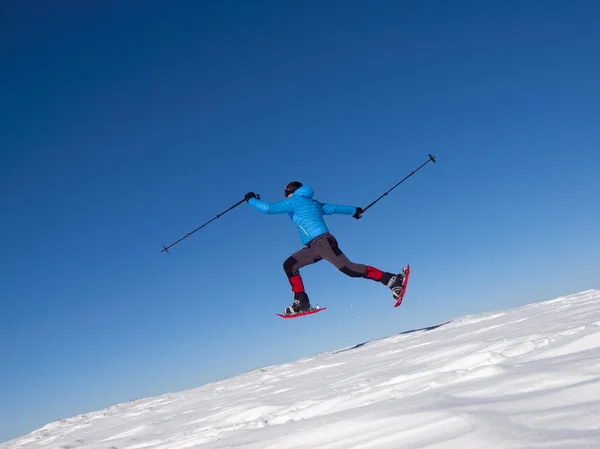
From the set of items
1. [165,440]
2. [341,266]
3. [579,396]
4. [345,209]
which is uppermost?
[345,209]

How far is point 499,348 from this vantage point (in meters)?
3.56

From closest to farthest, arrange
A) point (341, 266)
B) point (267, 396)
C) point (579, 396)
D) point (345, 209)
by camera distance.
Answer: point (579, 396)
point (267, 396)
point (341, 266)
point (345, 209)

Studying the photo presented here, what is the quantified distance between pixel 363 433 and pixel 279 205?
6.86 metres

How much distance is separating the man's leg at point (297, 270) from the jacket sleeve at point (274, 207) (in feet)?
2.69

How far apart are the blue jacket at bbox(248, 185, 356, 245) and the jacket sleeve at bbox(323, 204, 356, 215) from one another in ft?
0.83

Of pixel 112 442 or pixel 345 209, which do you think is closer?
pixel 112 442

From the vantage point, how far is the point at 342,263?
8688mm

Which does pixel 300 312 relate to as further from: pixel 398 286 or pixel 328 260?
pixel 398 286

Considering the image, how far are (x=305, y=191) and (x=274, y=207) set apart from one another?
667mm

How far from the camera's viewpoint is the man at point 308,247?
8695mm

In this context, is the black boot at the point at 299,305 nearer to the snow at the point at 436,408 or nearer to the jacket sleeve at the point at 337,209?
the jacket sleeve at the point at 337,209

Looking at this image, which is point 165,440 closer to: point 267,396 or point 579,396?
point 267,396

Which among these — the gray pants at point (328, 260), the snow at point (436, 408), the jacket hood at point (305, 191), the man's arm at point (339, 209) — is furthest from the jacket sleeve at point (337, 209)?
the snow at point (436, 408)

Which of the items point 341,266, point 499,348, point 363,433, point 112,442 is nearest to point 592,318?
point 499,348
